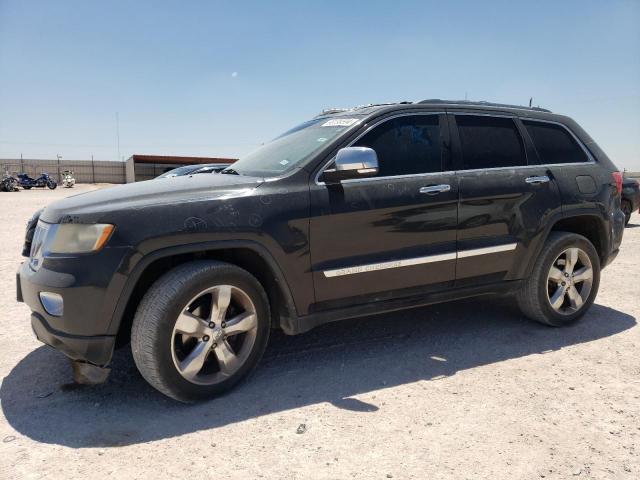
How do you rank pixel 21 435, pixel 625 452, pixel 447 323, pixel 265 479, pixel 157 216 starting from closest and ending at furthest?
pixel 265 479, pixel 625 452, pixel 21 435, pixel 157 216, pixel 447 323

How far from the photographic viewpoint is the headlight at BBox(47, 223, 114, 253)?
2605 millimetres

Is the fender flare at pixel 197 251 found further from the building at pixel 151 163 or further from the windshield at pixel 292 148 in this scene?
the building at pixel 151 163

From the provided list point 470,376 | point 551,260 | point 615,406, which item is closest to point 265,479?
point 470,376

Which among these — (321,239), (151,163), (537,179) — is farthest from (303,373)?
(151,163)

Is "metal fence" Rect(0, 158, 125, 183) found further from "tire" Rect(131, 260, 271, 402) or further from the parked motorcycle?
"tire" Rect(131, 260, 271, 402)

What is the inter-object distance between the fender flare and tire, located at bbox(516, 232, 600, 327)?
83.3 inches

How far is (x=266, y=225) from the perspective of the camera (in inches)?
115

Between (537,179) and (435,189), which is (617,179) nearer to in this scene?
(537,179)

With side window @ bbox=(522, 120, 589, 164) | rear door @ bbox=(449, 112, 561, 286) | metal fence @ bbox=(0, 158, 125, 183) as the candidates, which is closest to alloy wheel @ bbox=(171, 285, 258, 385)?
rear door @ bbox=(449, 112, 561, 286)

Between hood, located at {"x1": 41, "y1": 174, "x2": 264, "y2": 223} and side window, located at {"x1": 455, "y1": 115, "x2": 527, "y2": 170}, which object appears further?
side window, located at {"x1": 455, "y1": 115, "x2": 527, "y2": 170}

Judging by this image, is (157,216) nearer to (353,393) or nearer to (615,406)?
(353,393)

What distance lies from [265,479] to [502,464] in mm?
1109

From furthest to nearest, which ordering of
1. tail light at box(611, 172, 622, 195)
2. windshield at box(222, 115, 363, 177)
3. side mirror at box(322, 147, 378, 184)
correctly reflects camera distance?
tail light at box(611, 172, 622, 195) < windshield at box(222, 115, 363, 177) < side mirror at box(322, 147, 378, 184)

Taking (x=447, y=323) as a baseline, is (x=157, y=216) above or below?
above
